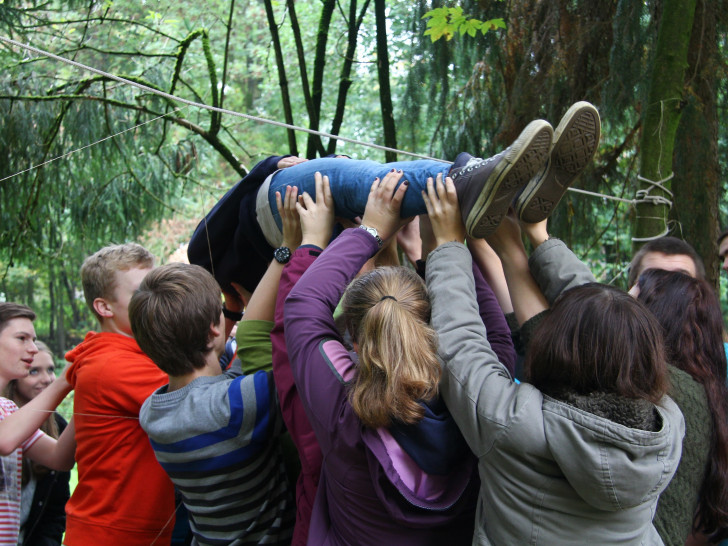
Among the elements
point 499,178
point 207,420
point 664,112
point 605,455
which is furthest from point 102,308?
point 664,112

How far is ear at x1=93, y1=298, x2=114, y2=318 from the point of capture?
79.9 inches

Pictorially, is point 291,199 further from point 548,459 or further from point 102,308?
→ point 548,459

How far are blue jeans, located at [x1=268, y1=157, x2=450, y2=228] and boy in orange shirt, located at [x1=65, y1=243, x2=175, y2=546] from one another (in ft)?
1.99

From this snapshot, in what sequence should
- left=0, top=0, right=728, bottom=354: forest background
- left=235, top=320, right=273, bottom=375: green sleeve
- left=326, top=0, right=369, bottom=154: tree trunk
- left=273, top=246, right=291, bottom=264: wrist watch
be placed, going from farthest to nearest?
1. left=326, top=0, right=369, bottom=154: tree trunk
2. left=0, top=0, right=728, bottom=354: forest background
3. left=273, top=246, right=291, bottom=264: wrist watch
4. left=235, top=320, right=273, bottom=375: green sleeve

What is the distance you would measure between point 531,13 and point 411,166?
69.9 inches

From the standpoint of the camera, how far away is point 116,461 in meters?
1.83

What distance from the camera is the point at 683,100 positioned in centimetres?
253

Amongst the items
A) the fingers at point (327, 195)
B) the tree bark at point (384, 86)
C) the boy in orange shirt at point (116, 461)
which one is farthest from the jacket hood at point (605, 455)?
the tree bark at point (384, 86)

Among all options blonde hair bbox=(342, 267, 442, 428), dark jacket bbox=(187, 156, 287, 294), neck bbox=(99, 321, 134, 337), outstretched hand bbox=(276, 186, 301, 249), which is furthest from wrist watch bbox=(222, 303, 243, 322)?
blonde hair bbox=(342, 267, 442, 428)

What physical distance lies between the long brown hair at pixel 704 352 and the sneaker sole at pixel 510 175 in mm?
427

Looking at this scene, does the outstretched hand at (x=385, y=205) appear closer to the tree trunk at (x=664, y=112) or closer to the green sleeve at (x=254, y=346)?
the green sleeve at (x=254, y=346)

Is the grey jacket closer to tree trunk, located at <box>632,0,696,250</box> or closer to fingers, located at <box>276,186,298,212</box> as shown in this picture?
fingers, located at <box>276,186,298,212</box>

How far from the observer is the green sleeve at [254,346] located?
1675mm

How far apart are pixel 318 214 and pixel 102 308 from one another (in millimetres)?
757
